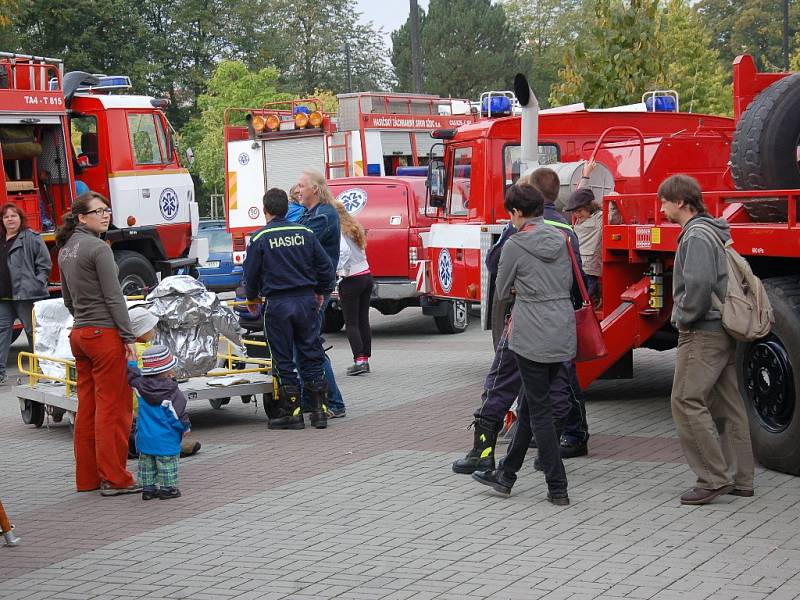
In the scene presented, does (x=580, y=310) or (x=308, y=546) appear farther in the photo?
(x=580, y=310)

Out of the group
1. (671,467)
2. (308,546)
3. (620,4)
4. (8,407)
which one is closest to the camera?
(308,546)

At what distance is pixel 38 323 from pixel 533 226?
5055 mm

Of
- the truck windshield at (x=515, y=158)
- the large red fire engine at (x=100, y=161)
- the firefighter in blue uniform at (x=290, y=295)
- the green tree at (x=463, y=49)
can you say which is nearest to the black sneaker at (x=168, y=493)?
the firefighter in blue uniform at (x=290, y=295)

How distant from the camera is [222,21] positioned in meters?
66.5

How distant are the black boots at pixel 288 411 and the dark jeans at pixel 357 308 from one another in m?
2.70

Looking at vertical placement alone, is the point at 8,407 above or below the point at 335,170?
below

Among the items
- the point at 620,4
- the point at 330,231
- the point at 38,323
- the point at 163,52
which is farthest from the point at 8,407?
the point at 163,52

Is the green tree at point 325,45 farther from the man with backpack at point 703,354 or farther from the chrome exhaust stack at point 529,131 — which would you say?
the man with backpack at point 703,354

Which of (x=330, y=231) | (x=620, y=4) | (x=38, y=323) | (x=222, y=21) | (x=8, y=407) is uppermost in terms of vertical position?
(x=222, y=21)

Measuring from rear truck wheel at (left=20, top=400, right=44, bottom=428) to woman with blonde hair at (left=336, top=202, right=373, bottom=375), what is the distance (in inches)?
124

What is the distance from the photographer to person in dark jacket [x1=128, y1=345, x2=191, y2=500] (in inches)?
291

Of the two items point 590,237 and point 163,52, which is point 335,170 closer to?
point 590,237

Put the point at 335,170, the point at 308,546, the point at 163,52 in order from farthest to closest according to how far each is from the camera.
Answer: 1. the point at 163,52
2. the point at 335,170
3. the point at 308,546

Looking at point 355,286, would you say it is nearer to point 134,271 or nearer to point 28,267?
point 28,267
